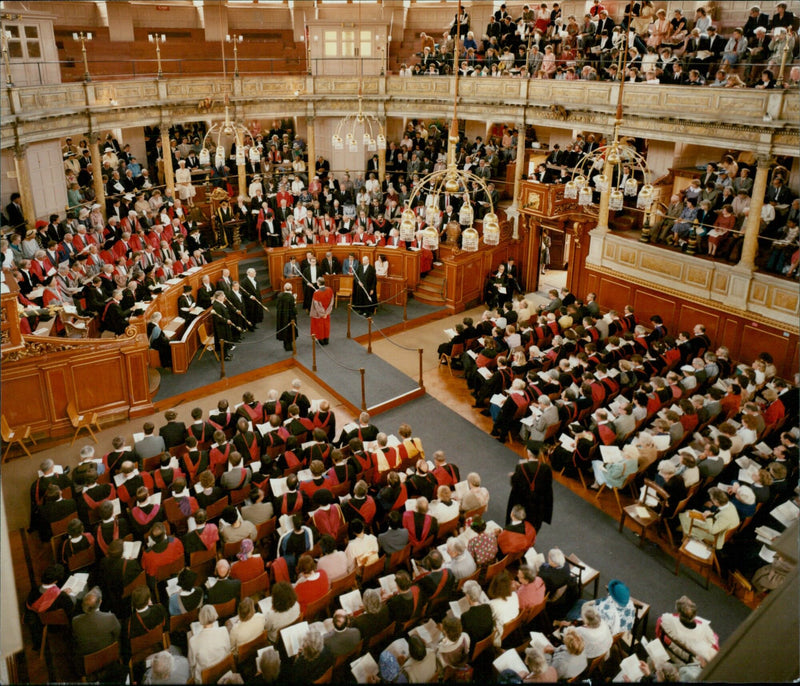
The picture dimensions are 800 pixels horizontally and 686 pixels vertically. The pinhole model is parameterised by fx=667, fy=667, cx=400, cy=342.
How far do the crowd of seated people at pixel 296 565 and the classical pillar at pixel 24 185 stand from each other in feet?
28.4

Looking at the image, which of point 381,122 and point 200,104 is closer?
point 200,104

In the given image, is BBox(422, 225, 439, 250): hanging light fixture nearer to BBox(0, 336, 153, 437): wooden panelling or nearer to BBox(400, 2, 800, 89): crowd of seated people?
BBox(400, 2, 800, 89): crowd of seated people

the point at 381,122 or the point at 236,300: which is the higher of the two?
the point at 381,122

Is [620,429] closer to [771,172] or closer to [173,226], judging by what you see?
[771,172]

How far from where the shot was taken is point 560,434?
11539 mm

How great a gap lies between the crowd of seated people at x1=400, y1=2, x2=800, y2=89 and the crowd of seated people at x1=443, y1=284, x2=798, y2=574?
598cm

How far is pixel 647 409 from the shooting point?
11398 millimetres

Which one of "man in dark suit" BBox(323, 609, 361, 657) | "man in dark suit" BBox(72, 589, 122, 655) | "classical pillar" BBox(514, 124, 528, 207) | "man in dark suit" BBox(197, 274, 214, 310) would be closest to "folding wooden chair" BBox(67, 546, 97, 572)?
"man in dark suit" BBox(72, 589, 122, 655)

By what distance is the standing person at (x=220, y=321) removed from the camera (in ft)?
47.9

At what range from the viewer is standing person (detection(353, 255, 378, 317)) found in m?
17.3

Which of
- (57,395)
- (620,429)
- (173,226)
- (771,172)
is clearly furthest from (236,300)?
(771,172)

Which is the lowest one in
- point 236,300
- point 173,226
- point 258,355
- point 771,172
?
point 258,355

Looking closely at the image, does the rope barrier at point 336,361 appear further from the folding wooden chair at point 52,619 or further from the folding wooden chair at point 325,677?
the folding wooden chair at point 325,677

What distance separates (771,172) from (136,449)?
15.9 metres
